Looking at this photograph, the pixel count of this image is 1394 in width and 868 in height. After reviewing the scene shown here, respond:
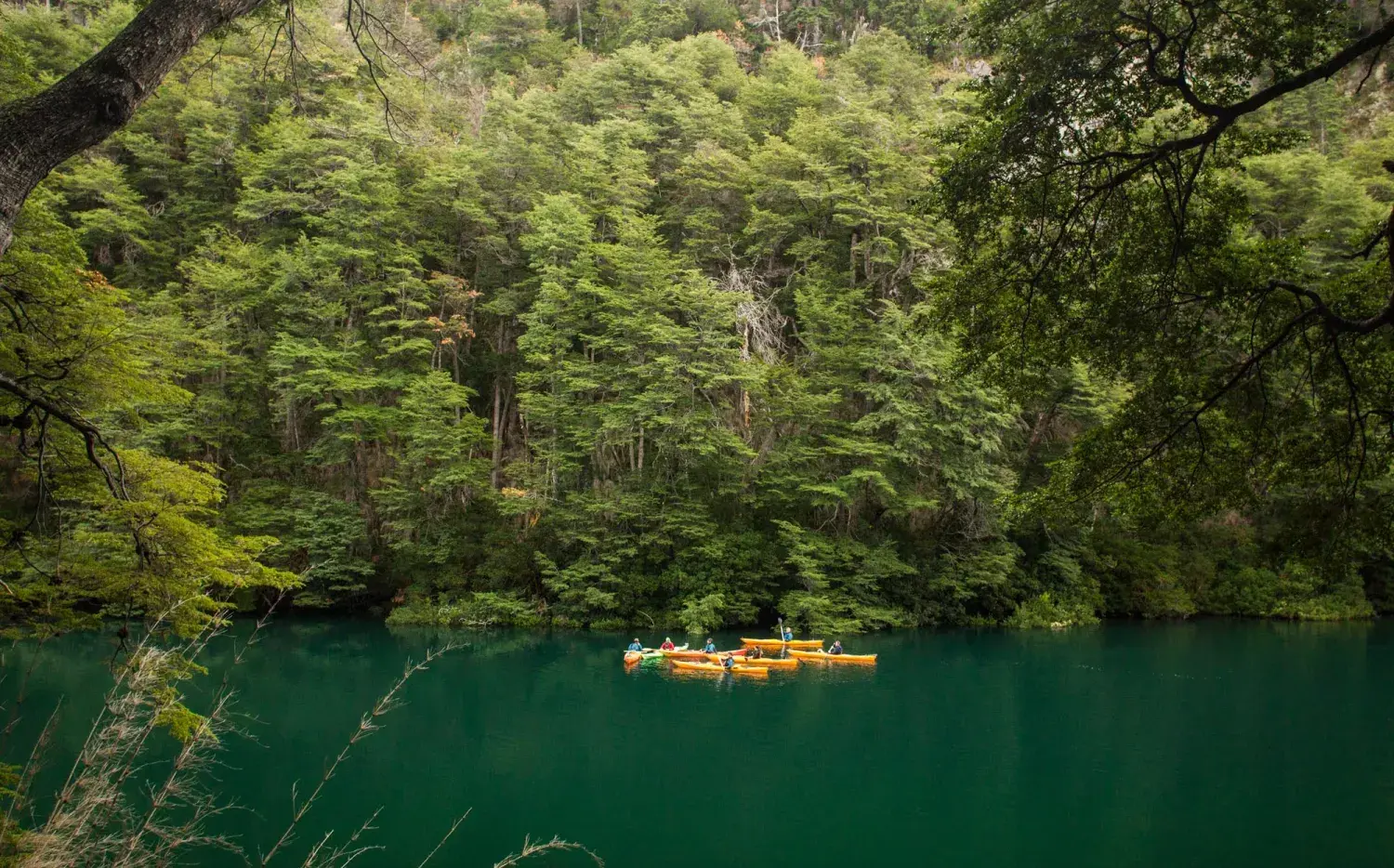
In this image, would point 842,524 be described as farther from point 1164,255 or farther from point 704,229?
point 1164,255

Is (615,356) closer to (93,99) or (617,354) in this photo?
(617,354)

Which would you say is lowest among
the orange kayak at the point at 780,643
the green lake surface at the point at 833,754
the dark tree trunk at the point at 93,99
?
the green lake surface at the point at 833,754

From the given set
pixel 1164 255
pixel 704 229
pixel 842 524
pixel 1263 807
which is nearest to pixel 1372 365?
pixel 1164 255

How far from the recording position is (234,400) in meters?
21.9

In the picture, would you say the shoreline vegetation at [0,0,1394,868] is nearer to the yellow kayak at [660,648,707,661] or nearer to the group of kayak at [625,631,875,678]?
the group of kayak at [625,631,875,678]

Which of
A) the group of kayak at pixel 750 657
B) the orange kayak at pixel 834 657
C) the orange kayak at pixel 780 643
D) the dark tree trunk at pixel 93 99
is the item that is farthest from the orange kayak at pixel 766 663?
the dark tree trunk at pixel 93 99

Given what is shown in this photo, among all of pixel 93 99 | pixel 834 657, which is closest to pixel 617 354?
pixel 834 657

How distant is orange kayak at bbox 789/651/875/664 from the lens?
1647 cm

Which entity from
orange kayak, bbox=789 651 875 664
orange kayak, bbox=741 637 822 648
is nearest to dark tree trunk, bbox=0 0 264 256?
orange kayak, bbox=789 651 875 664

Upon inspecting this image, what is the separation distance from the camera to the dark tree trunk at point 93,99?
271cm

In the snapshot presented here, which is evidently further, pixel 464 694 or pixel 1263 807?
pixel 464 694

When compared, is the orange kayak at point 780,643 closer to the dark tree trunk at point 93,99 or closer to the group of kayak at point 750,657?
the group of kayak at point 750,657

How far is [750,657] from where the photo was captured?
16.6m

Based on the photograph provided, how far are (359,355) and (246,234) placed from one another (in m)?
6.78
